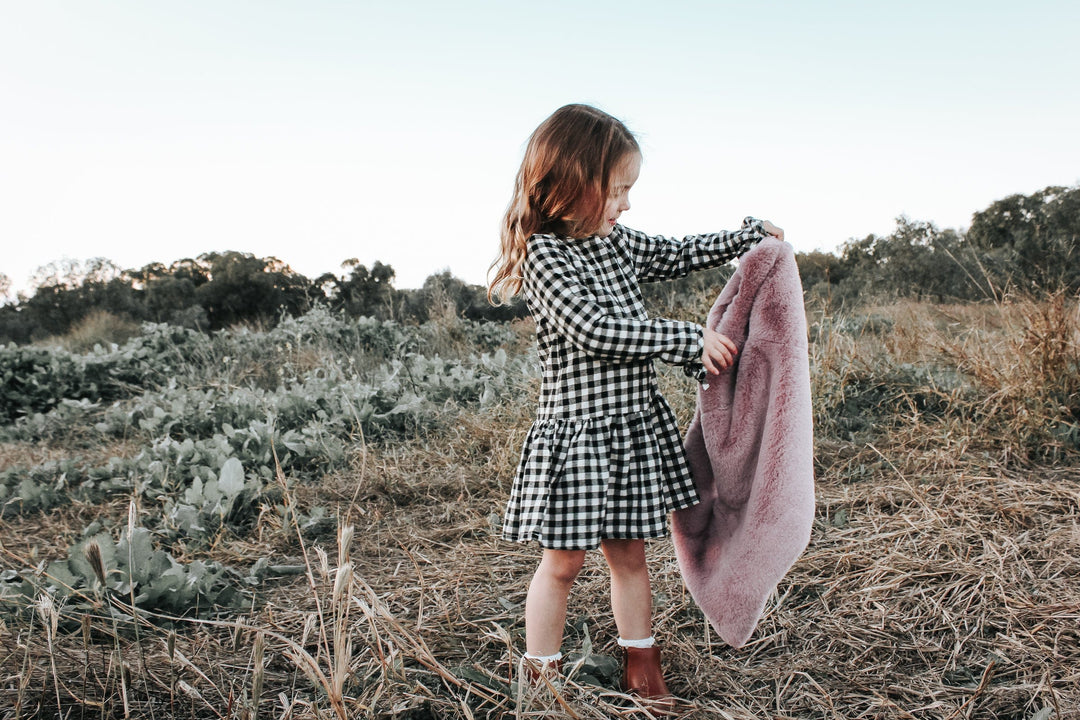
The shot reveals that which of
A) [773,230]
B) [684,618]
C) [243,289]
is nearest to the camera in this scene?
[773,230]

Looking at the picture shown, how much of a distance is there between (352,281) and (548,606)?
464 inches

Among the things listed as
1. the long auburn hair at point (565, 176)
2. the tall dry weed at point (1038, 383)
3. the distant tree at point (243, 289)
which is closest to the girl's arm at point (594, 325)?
the long auburn hair at point (565, 176)

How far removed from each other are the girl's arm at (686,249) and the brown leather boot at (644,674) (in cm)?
95

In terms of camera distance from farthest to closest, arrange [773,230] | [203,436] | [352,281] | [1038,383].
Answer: [352,281] < [203,436] < [1038,383] < [773,230]

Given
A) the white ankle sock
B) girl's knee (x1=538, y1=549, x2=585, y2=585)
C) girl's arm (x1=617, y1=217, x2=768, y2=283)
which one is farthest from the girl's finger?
the white ankle sock

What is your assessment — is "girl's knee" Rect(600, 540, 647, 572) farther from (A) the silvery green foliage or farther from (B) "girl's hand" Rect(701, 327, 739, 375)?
(A) the silvery green foliage

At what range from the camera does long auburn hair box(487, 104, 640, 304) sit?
157 centimetres

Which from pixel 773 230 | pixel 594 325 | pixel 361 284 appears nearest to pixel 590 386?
pixel 594 325

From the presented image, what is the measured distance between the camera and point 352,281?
12664mm

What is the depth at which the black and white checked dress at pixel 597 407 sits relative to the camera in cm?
147

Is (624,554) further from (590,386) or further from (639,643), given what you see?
(590,386)

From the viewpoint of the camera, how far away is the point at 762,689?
167cm

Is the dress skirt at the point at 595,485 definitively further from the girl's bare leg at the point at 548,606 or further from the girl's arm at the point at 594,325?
the girl's arm at the point at 594,325

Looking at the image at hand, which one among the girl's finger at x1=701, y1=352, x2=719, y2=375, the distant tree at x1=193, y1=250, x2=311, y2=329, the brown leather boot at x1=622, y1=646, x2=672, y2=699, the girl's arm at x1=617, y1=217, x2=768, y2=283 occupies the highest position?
the distant tree at x1=193, y1=250, x2=311, y2=329
